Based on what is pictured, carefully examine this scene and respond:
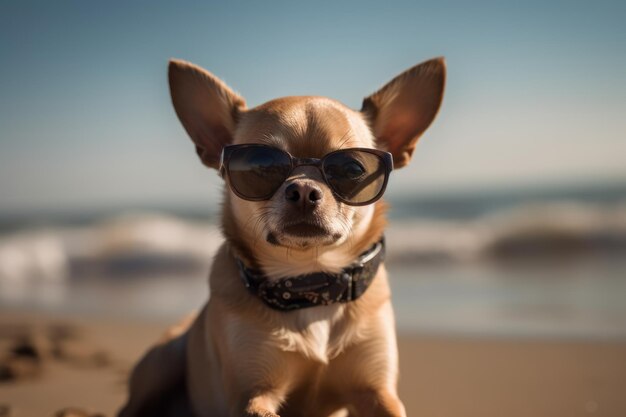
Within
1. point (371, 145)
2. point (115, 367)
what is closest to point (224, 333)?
point (371, 145)

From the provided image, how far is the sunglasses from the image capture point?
8.35 feet

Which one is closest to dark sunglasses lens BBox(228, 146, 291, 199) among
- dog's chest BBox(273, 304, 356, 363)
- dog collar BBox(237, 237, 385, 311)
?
dog collar BBox(237, 237, 385, 311)

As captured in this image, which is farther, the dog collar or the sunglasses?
the dog collar

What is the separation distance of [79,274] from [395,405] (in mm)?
8300

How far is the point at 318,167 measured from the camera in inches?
100

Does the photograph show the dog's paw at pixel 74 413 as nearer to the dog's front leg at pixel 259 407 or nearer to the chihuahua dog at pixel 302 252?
the chihuahua dog at pixel 302 252

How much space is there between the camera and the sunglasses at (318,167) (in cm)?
254

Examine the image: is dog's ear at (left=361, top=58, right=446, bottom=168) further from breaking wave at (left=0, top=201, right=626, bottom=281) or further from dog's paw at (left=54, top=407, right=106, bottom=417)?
breaking wave at (left=0, top=201, right=626, bottom=281)

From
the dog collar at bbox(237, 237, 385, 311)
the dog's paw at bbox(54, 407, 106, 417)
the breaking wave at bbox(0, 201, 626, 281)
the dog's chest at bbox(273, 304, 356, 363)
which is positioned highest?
the dog collar at bbox(237, 237, 385, 311)

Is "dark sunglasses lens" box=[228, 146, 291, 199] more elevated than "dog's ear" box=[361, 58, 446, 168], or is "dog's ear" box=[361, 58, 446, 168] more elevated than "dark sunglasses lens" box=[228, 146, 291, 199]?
"dog's ear" box=[361, 58, 446, 168]

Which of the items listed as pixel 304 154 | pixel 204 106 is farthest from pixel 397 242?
pixel 304 154

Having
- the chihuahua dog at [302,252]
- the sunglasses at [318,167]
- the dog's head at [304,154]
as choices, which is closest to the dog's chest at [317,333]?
the chihuahua dog at [302,252]

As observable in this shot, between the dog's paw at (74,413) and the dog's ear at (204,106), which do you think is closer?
the dog's ear at (204,106)

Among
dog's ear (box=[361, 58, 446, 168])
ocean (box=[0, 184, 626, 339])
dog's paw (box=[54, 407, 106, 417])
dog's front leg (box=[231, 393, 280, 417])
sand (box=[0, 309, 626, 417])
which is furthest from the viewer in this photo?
ocean (box=[0, 184, 626, 339])
